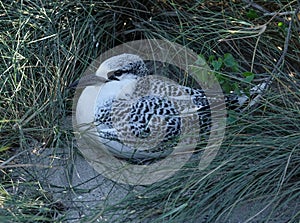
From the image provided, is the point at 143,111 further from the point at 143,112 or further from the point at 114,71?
the point at 114,71

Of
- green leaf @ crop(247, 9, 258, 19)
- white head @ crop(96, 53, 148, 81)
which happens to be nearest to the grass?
green leaf @ crop(247, 9, 258, 19)

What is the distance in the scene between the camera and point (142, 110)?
8.77 feet

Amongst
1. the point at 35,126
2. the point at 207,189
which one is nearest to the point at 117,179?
the point at 207,189

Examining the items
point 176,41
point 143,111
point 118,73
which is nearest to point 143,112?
point 143,111

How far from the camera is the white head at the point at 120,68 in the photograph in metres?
2.78

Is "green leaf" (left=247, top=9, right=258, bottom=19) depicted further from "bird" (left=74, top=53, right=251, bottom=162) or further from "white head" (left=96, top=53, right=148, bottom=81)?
"white head" (left=96, top=53, right=148, bottom=81)

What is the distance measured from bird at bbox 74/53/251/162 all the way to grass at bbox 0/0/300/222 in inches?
5.8

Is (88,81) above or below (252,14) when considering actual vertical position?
below

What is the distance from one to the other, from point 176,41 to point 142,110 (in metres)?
0.51

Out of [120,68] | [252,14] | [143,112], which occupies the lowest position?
[143,112]

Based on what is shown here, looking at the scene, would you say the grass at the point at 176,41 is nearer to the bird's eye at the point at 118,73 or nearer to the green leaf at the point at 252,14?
the green leaf at the point at 252,14

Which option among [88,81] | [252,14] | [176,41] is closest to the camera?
[88,81]

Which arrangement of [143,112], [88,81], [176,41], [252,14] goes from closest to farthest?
1. [143,112]
2. [88,81]
3. [252,14]
4. [176,41]

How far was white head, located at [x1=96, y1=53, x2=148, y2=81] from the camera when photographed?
109 inches
